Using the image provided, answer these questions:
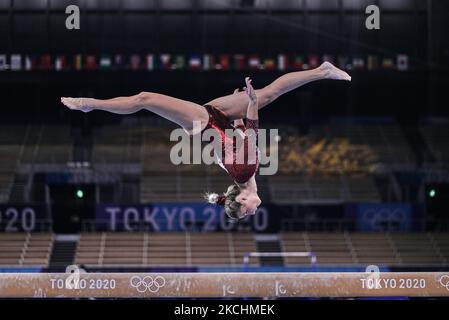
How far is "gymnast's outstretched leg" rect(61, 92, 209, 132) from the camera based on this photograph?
923 cm

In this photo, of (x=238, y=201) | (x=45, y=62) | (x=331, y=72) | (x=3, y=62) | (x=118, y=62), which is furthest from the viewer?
(x=118, y=62)

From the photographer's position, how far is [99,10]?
1681 centimetres

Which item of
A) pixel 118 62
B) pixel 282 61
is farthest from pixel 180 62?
pixel 282 61

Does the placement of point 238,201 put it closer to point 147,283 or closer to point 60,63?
point 147,283

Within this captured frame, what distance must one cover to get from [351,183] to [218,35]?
426 cm

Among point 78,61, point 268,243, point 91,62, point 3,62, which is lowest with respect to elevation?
point 268,243

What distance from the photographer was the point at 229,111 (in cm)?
983

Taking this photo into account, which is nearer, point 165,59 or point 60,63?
point 60,63

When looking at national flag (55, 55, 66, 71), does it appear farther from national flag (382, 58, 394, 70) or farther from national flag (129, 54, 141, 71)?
national flag (382, 58, 394, 70)

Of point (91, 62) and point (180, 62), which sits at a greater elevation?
point (180, 62)

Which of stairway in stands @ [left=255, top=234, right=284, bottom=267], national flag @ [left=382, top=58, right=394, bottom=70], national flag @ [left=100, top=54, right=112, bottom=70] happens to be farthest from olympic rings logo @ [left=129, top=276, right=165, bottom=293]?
national flag @ [left=382, top=58, right=394, bottom=70]

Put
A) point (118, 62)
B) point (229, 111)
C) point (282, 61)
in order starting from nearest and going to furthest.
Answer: point (229, 111), point (118, 62), point (282, 61)

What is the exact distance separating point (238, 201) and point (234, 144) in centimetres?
57
